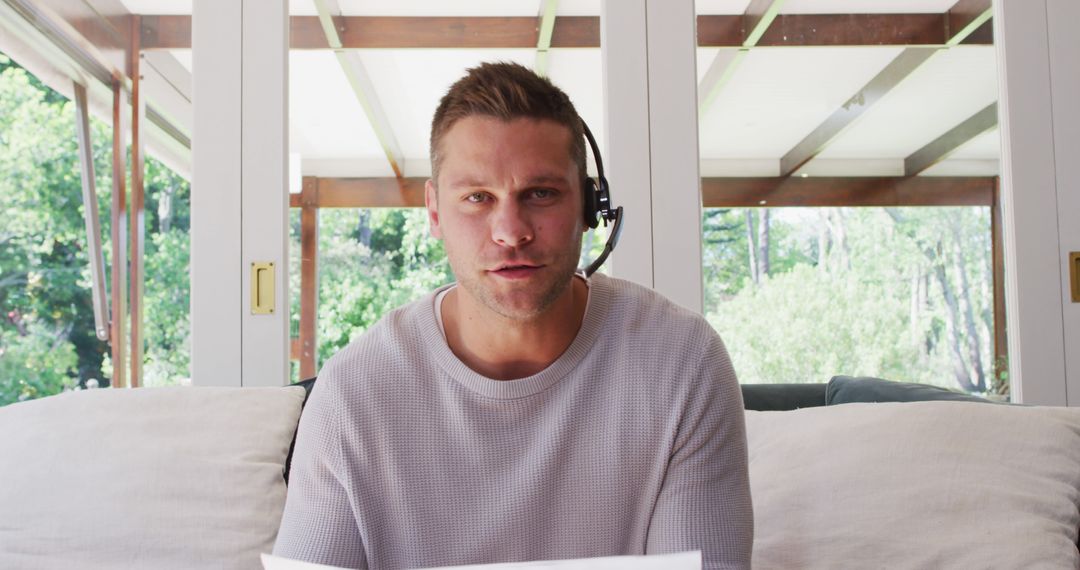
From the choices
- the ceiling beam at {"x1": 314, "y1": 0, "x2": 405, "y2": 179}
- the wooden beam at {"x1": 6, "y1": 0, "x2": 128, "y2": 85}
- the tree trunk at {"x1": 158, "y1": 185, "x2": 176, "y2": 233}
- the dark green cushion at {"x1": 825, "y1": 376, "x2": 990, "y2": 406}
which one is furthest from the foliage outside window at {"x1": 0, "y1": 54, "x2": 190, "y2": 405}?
the dark green cushion at {"x1": 825, "y1": 376, "x2": 990, "y2": 406}

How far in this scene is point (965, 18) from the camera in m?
2.69

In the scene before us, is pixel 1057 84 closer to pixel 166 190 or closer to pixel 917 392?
pixel 917 392

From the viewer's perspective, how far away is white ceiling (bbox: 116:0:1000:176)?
263cm

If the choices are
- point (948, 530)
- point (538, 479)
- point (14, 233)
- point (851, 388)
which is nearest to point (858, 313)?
point (851, 388)

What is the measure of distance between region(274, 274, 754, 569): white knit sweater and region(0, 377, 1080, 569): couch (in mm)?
388

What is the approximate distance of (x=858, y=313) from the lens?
2.63 meters

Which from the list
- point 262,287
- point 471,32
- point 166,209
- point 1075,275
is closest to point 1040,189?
point 1075,275

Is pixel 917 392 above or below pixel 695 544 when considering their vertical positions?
above

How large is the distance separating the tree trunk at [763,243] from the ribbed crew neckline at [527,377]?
122 centimetres

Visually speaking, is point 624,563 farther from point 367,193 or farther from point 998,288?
point 998,288

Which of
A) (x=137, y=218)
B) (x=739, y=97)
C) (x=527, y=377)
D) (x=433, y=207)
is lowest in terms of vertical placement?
(x=527, y=377)

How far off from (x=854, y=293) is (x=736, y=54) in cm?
72

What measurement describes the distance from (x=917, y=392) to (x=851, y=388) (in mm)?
147

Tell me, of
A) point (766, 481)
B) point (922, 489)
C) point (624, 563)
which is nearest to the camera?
point (624, 563)
